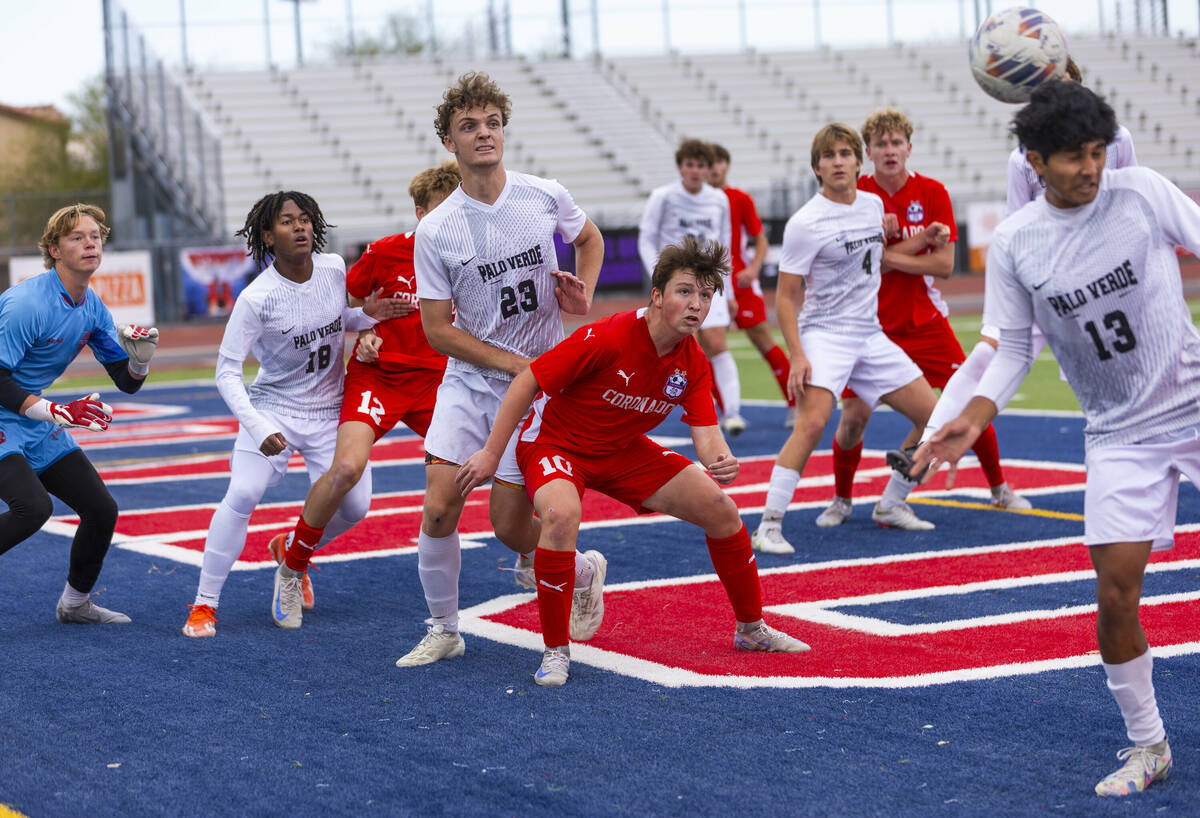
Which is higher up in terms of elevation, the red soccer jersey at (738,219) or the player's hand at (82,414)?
the red soccer jersey at (738,219)

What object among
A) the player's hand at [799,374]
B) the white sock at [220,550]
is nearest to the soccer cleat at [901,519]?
the player's hand at [799,374]

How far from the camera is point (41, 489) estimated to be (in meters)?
6.30

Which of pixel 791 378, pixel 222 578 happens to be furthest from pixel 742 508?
pixel 222 578

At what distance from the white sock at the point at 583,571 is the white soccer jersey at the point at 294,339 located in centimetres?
158

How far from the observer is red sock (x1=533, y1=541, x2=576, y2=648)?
5270 mm

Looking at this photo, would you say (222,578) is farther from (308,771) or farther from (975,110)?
(975,110)

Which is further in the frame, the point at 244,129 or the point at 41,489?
the point at 244,129

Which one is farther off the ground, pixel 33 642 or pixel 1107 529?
pixel 1107 529

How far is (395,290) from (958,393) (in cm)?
334

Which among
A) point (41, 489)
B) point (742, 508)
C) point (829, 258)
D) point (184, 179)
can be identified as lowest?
point (742, 508)

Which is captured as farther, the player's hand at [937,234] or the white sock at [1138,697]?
the player's hand at [937,234]

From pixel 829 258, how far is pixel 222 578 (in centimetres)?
352

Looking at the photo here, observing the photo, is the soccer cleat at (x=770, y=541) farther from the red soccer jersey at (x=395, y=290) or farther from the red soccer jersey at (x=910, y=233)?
the red soccer jersey at (x=395, y=290)

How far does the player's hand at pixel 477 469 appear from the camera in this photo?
512 centimetres
